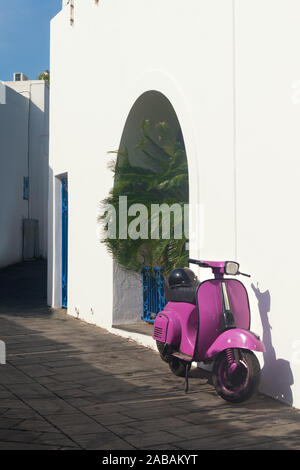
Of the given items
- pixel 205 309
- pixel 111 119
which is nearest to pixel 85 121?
pixel 111 119

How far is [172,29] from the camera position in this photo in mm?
7238

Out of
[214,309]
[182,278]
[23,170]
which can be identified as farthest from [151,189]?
[23,170]

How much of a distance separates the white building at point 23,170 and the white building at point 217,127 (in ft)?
34.1

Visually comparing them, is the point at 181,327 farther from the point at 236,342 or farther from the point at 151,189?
the point at 151,189

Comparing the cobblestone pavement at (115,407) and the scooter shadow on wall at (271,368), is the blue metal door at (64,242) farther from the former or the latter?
the scooter shadow on wall at (271,368)

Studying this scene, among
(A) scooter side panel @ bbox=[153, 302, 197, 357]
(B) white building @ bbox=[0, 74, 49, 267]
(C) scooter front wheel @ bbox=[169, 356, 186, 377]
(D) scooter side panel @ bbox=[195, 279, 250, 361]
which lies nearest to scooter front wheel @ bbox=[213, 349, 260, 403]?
(D) scooter side panel @ bbox=[195, 279, 250, 361]

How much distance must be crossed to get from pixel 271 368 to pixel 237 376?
1.42 ft

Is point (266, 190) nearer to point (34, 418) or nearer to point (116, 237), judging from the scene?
point (34, 418)

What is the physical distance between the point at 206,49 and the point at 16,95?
16119 millimetres

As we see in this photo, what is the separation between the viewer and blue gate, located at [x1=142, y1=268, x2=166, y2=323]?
8.20 m

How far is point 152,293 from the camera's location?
8.53 metres

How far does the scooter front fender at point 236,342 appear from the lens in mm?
4852

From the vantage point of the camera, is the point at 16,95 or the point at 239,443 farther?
the point at 16,95

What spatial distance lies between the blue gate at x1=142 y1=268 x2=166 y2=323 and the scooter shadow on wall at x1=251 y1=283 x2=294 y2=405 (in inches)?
108
